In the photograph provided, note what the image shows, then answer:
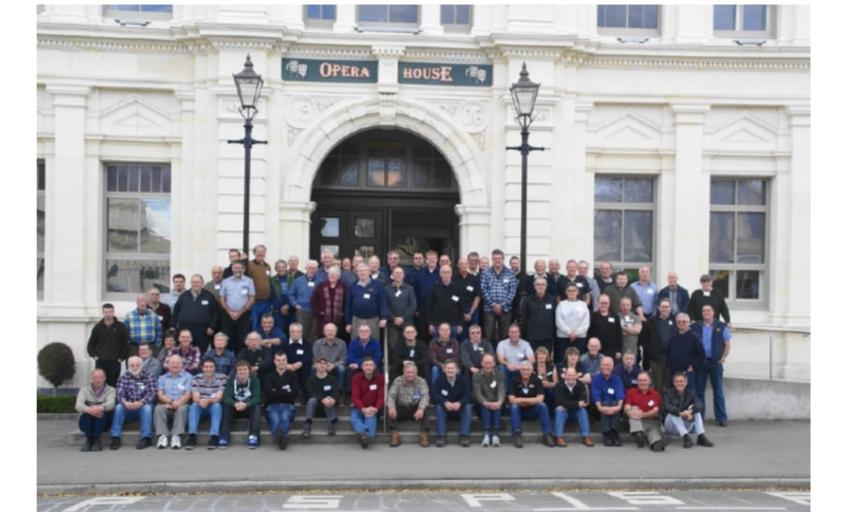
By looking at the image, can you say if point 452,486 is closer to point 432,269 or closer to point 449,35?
point 432,269

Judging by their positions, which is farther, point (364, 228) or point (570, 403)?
point (364, 228)

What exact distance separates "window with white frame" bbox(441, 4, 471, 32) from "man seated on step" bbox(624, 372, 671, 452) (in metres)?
8.40

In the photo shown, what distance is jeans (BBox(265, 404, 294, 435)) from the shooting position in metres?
13.4

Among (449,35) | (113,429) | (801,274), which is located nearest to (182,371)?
(113,429)

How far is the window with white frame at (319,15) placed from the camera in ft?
61.1

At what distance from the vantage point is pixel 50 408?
1675cm

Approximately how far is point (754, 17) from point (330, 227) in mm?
9816

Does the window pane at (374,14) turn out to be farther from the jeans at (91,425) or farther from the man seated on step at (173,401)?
the jeans at (91,425)

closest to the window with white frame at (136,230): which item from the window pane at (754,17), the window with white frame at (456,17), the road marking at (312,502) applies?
the window with white frame at (456,17)

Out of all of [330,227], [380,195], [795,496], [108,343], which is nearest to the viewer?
[795,496]

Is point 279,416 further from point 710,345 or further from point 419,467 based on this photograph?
point 710,345

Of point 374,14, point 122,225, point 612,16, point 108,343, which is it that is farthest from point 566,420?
point 122,225

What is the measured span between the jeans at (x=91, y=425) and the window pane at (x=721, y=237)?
12.3 metres

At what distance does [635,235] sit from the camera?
19.3 meters
